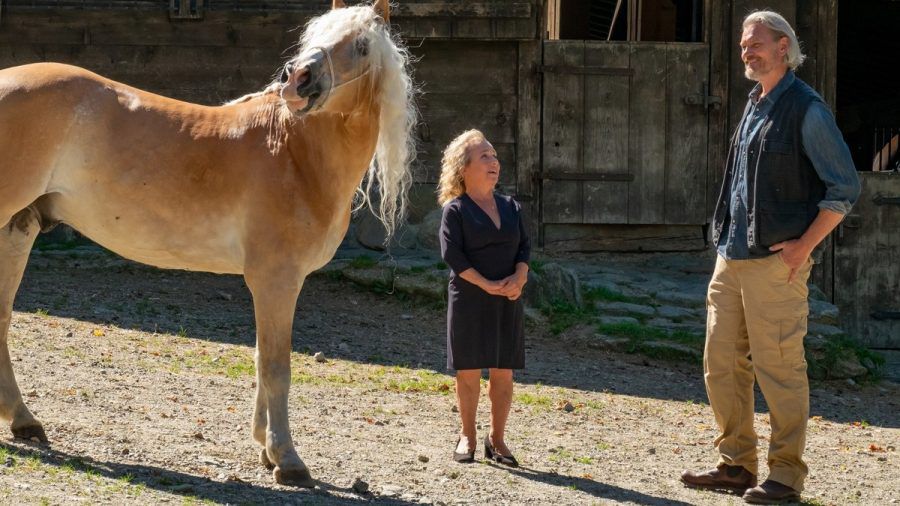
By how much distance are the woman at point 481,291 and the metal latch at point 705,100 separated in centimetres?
588

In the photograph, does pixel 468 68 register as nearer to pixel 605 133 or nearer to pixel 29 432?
pixel 605 133

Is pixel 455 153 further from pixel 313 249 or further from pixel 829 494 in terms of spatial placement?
pixel 829 494

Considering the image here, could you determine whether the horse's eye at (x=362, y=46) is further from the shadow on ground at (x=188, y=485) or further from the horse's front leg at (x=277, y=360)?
the shadow on ground at (x=188, y=485)

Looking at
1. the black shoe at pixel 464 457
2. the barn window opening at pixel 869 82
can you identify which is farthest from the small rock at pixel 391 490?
the barn window opening at pixel 869 82

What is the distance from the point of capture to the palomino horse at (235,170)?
5289 mm

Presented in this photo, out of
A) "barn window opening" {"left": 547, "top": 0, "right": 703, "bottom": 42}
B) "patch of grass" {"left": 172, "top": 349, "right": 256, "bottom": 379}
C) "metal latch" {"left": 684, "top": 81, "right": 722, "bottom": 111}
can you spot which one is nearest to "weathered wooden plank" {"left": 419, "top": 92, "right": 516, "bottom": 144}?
"metal latch" {"left": 684, "top": 81, "right": 722, "bottom": 111}

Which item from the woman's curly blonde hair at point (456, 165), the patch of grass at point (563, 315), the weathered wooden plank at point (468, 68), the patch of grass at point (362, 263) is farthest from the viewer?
the weathered wooden plank at point (468, 68)

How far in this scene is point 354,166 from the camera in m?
5.46

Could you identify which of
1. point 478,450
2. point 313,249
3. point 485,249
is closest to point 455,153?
point 485,249

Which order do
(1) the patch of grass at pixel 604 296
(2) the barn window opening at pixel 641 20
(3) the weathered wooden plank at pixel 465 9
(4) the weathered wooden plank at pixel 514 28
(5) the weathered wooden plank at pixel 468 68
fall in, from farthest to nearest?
1. (2) the barn window opening at pixel 641 20
2. (5) the weathered wooden plank at pixel 468 68
3. (4) the weathered wooden plank at pixel 514 28
4. (3) the weathered wooden plank at pixel 465 9
5. (1) the patch of grass at pixel 604 296

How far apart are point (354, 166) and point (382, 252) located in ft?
19.2

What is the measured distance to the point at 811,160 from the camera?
546cm

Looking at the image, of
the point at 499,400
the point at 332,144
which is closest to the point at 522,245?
the point at 499,400

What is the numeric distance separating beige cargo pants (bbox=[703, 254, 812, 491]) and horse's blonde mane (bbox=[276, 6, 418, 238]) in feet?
5.42
